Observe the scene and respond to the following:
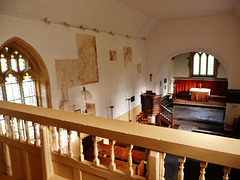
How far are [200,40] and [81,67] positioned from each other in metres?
6.59

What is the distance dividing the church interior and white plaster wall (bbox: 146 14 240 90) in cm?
5

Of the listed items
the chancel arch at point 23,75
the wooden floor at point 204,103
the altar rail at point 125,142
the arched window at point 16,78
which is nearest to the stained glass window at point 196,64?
the wooden floor at point 204,103

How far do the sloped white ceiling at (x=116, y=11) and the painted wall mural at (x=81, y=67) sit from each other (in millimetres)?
614

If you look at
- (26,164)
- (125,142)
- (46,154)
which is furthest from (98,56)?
(125,142)

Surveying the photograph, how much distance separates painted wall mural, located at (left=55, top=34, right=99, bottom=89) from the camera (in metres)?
5.80

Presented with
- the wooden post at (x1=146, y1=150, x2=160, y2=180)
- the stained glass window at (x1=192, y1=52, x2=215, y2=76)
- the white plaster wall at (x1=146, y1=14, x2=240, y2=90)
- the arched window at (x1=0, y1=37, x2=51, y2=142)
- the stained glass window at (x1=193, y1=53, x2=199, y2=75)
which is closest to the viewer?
the wooden post at (x1=146, y1=150, x2=160, y2=180)

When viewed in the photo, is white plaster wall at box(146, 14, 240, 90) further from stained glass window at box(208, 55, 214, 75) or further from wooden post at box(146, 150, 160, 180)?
wooden post at box(146, 150, 160, 180)

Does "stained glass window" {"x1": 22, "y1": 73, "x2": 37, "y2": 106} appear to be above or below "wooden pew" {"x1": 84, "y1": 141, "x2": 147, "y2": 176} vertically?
above

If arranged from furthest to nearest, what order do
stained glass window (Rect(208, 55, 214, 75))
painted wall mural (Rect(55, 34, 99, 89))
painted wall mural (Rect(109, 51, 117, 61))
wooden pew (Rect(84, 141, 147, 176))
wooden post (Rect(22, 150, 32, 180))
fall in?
stained glass window (Rect(208, 55, 214, 75)) → painted wall mural (Rect(109, 51, 117, 61)) → painted wall mural (Rect(55, 34, 99, 89)) → wooden pew (Rect(84, 141, 147, 176)) → wooden post (Rect(22, 150, 32, 180))

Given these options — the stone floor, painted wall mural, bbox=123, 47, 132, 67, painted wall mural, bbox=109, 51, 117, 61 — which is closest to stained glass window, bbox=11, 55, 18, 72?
painted wall mural, bbox=109, 51, 117, 61

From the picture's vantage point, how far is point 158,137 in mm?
1109

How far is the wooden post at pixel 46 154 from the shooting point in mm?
1691

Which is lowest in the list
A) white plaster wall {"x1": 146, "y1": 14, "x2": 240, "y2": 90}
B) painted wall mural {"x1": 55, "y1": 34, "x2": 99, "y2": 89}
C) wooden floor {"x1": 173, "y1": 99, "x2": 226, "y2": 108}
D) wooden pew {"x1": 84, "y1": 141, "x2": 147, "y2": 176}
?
wooden floor {"x1": 173, "y1": 99, "x2": 226, "y2": 108}

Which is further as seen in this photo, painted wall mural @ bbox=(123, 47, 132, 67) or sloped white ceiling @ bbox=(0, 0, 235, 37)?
painted wall mural @ bbox=(123, 47, 132, 67)
